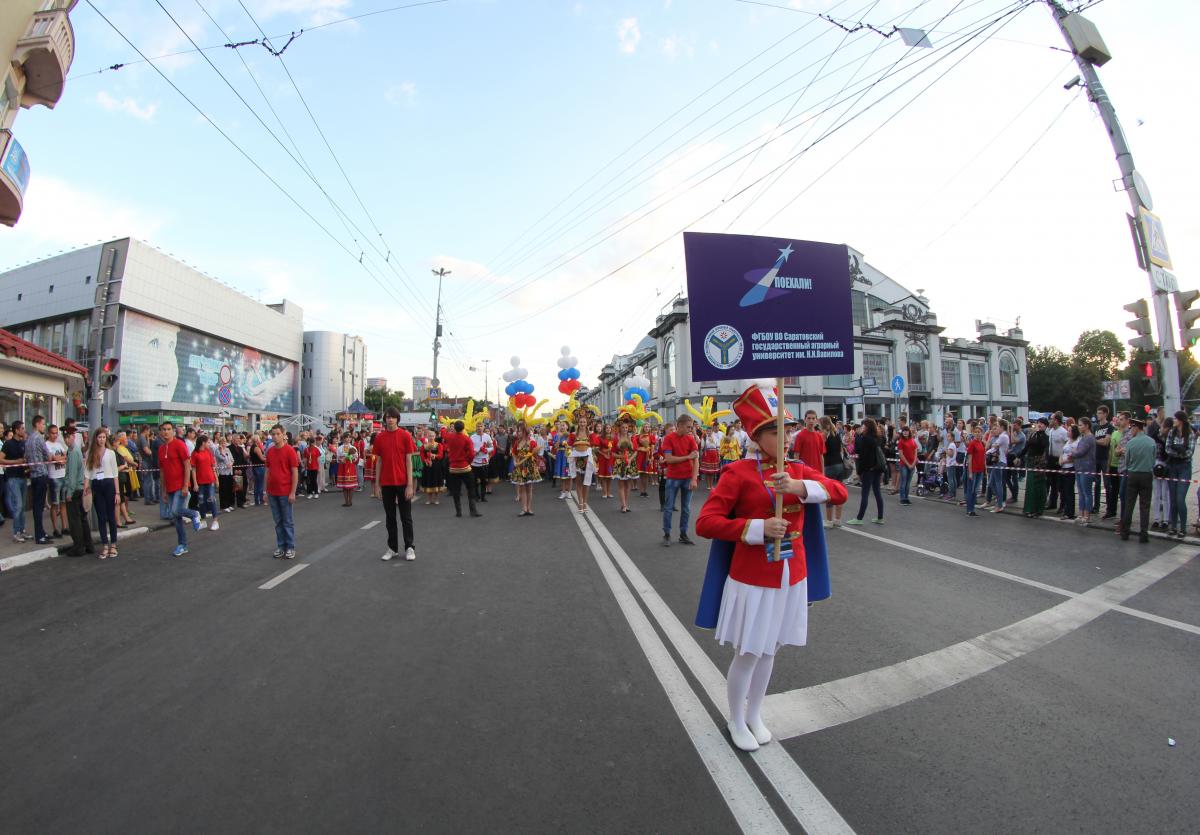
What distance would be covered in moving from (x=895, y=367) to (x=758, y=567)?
4163 centimetres

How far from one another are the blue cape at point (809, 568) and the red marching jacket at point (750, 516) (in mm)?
77

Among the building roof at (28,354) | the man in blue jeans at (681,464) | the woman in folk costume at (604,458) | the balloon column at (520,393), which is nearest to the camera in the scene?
the man in blue jeans at (681,464)

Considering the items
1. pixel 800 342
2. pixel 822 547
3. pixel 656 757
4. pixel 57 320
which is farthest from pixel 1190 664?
pixel 57 320

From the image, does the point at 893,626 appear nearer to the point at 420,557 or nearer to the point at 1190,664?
the point at 1190,664

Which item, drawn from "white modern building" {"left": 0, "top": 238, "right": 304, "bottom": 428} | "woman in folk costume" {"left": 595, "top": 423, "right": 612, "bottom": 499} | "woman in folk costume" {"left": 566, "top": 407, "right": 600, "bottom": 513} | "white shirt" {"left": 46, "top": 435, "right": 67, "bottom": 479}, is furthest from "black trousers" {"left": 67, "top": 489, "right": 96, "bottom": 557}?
"white modern building" {"left": 0, "top": 238, "right": 304, "bottom": 428}

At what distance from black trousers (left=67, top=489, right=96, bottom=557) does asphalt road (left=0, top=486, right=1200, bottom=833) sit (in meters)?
1.75

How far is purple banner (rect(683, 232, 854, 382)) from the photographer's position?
367 cm

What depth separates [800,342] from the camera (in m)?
3.81

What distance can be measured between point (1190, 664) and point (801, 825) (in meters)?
3.68

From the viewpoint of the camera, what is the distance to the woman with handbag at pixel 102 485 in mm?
8148

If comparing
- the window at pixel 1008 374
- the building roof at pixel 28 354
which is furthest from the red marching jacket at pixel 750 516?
the window at pixel 1008 374

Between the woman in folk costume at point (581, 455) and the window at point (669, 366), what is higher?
the window at point (669, 366)

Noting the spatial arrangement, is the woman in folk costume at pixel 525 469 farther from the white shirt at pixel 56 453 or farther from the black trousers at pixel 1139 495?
the black trousers at pixel 1139 495

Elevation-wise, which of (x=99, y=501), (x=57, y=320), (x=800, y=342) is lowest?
(x=99, y=501)
